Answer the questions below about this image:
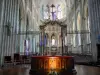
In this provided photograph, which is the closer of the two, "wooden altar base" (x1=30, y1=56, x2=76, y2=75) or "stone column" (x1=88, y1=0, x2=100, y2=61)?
"wooden altar base" (x1=30, y1=56, x2=76, y2=75)

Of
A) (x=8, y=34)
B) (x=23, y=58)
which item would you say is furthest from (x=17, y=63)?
(x=8, y=34)

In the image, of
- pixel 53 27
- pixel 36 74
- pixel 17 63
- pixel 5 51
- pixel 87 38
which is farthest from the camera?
pixel 53 27

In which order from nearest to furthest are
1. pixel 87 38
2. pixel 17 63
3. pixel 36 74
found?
1. pixel 36 74
2. pixel 17 63
3. pixel 87 38

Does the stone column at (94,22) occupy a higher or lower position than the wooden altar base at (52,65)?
higher

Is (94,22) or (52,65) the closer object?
(52,65)

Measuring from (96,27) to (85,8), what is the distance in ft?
26.7

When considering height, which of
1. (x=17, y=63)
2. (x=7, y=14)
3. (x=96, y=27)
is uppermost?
(x=7, y=14)

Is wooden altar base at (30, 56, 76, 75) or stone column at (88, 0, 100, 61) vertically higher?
stone column at (88, 0, 100, 61)

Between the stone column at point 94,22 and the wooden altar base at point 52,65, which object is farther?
the stone column at point 94,22

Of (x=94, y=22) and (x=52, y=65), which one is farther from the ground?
(x=94, y=22)

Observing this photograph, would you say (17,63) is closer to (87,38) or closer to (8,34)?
(8,34)

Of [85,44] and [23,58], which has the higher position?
[85,44]

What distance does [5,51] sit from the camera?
49.9ft

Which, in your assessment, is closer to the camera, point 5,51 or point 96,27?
point 5,51
